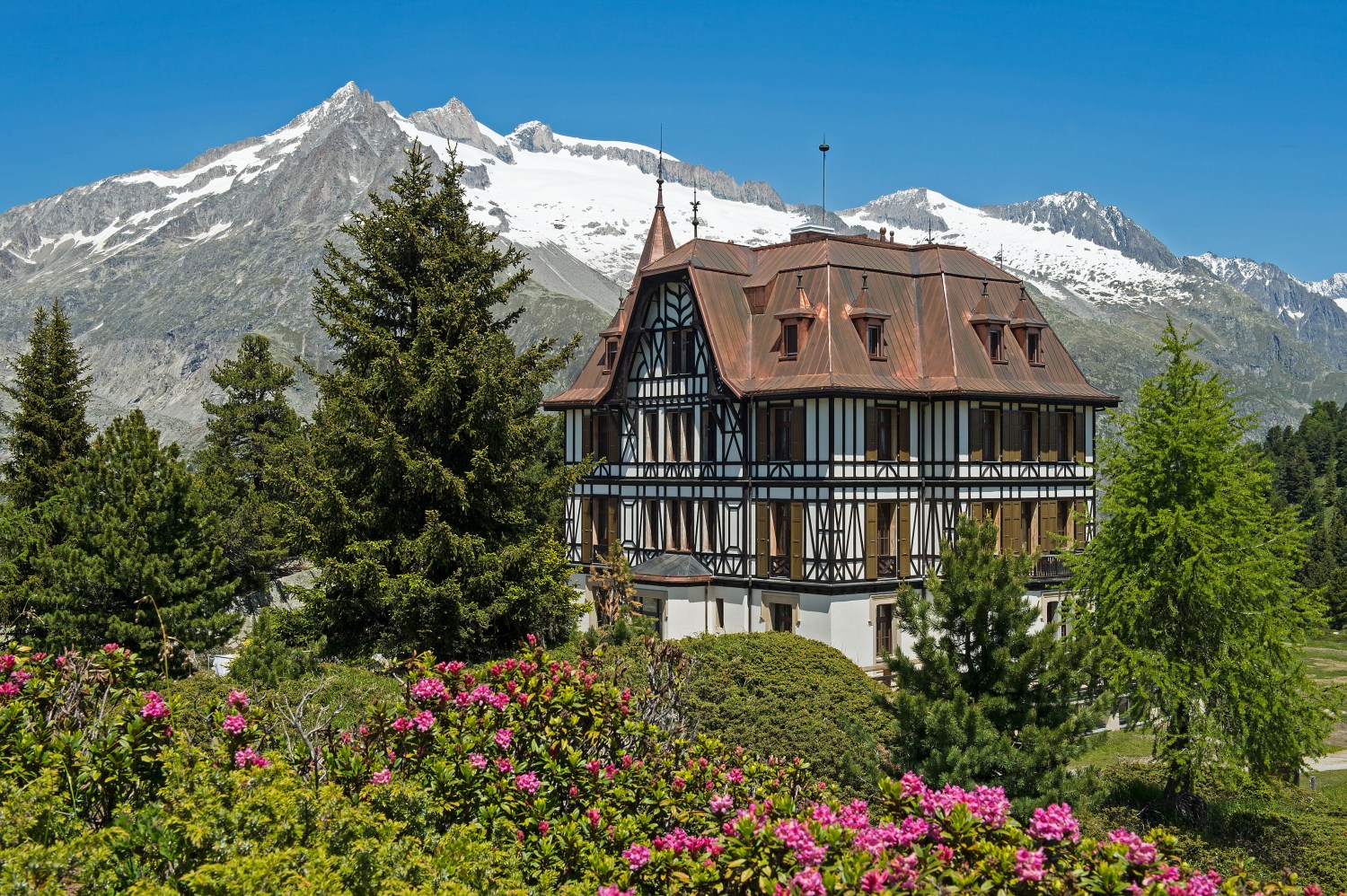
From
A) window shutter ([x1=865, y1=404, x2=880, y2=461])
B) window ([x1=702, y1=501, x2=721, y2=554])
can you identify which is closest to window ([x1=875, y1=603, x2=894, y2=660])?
window shutter ([x1=865, y1=404, x2=880, y2=461])

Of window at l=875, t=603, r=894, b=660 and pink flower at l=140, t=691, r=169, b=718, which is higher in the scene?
pink flower at l=140, t=691, r=169, b=718

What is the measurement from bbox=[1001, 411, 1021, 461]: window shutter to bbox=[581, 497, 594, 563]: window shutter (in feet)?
47.5

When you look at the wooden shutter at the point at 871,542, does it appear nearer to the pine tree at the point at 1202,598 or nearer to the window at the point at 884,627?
the window at the point at 884,627

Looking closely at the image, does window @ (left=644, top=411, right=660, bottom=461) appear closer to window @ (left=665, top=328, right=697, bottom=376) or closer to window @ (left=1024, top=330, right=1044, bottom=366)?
window @ (left=665, top=328, right=697, bottom=376)

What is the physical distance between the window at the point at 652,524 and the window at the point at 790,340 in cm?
710

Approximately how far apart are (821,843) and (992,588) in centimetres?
1152

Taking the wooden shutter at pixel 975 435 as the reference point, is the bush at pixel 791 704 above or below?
below

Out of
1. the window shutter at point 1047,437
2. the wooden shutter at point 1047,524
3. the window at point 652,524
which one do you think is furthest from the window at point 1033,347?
the window at point 652,524

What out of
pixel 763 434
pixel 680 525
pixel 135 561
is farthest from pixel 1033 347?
pixel 135 561

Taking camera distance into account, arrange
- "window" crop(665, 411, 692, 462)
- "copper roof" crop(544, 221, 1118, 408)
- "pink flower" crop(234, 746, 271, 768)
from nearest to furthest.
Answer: "pink flower" crop(234, 746, 271, 768) → "copper roof" crop(544, 221, 1118, 408) → "window" crop(665, 411, 692, 462)

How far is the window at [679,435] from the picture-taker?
43.2m

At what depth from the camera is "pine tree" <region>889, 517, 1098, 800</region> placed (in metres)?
20.9

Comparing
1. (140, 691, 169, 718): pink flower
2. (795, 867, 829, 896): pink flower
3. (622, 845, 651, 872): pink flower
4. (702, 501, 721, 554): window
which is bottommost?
(622, 845, 651, 872): pink flower

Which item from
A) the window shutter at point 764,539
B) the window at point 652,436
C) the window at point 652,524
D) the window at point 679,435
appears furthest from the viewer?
the window at point 652,436
